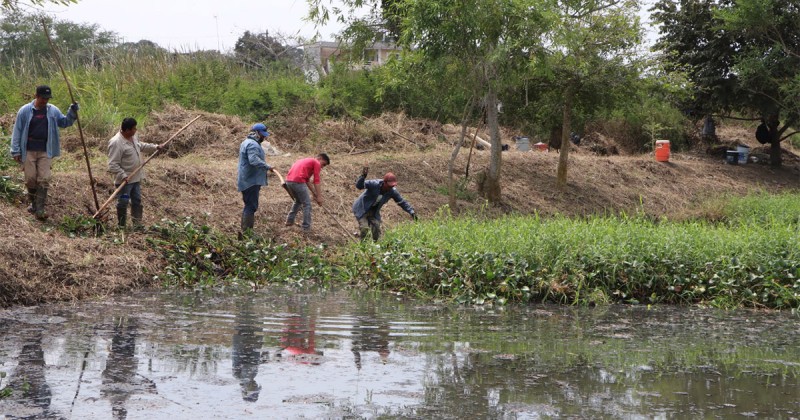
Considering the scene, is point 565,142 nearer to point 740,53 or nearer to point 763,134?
point 740,53

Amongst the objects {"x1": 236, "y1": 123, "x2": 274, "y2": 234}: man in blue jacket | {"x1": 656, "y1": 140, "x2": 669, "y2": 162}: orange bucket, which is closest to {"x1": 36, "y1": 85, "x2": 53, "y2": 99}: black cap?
{"x1": 236, "y1": 123, "x2": 274, "y2": 234}: man in blue jacket

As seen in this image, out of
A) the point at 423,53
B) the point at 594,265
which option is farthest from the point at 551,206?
the point at 594,265

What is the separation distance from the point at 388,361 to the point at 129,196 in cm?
660

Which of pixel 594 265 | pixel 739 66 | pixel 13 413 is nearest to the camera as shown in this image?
pixel 13 413

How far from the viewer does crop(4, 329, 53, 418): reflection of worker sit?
573 cm

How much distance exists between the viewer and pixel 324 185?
18.3 m

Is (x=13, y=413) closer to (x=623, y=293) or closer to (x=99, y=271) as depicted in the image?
(x=99, y=271)

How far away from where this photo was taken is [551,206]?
21.7 meters

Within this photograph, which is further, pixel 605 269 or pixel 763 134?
pixel 763 134

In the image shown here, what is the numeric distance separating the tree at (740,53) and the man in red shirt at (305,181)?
12931 mm

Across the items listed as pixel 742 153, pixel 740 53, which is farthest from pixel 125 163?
pixel 742 153

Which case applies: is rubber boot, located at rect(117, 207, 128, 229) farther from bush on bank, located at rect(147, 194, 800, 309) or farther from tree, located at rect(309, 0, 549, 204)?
tree, located at rect(309, 0, 549, 204)

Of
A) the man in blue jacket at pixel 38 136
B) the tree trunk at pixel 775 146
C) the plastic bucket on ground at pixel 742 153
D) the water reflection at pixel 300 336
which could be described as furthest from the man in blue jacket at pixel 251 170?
the tree trunk at pixel 775 146

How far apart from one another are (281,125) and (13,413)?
1683 cm
